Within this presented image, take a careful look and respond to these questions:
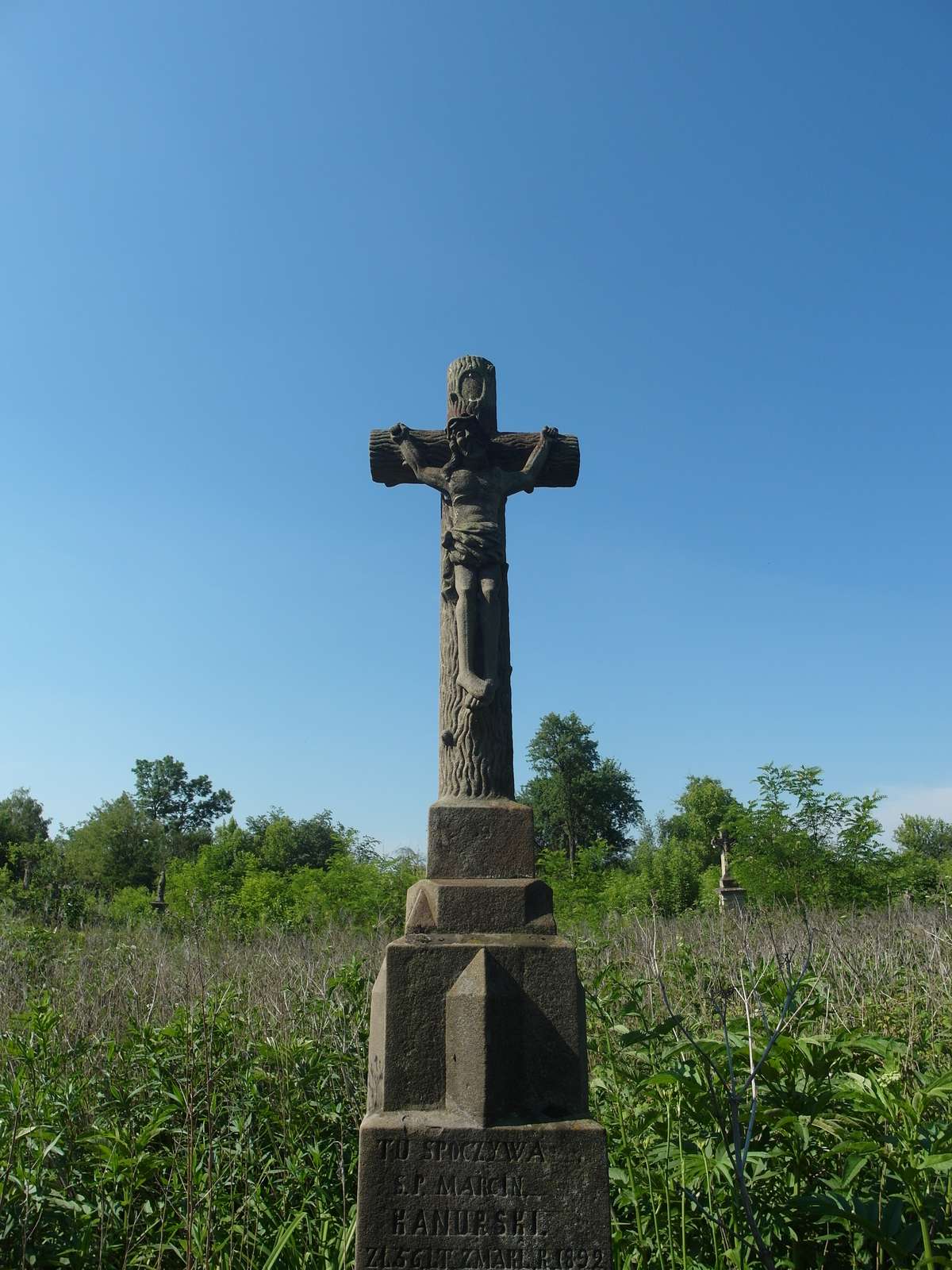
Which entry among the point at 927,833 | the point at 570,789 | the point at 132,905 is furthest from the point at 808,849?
the point at 927,833

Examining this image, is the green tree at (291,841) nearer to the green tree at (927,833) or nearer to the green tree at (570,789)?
the green tree at (570,789)

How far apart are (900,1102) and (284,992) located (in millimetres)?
3911

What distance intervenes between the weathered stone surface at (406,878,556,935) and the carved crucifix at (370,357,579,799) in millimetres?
447

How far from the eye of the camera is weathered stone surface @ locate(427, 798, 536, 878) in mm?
3490

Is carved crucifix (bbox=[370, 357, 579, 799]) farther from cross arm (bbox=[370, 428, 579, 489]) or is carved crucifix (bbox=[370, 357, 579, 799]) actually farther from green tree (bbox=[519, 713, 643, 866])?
green tree (bbox=[519, 713, 643, 866])

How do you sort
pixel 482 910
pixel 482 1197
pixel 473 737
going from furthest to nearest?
pixel 473 737 → pixel 482 910 → pixel 482 1197

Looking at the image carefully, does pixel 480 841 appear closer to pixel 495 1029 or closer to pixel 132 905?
pixel 495 1029

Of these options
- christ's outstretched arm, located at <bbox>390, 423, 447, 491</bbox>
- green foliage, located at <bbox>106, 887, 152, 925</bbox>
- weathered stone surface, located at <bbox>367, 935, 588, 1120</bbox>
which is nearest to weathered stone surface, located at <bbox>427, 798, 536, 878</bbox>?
weathered stone surface, located at <bbox>367, 935, 588, 1120</bbox>

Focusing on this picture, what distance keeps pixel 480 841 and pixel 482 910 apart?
0.98ft

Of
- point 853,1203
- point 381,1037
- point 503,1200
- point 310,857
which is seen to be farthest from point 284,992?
point 310,857

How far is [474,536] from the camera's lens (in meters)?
4.10

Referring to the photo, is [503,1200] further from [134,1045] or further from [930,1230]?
[134,1045]

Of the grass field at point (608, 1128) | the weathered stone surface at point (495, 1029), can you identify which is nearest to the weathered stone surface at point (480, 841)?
the weathered stone surface at point (495, 1029)

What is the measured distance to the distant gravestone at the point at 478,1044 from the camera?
9.27ft
